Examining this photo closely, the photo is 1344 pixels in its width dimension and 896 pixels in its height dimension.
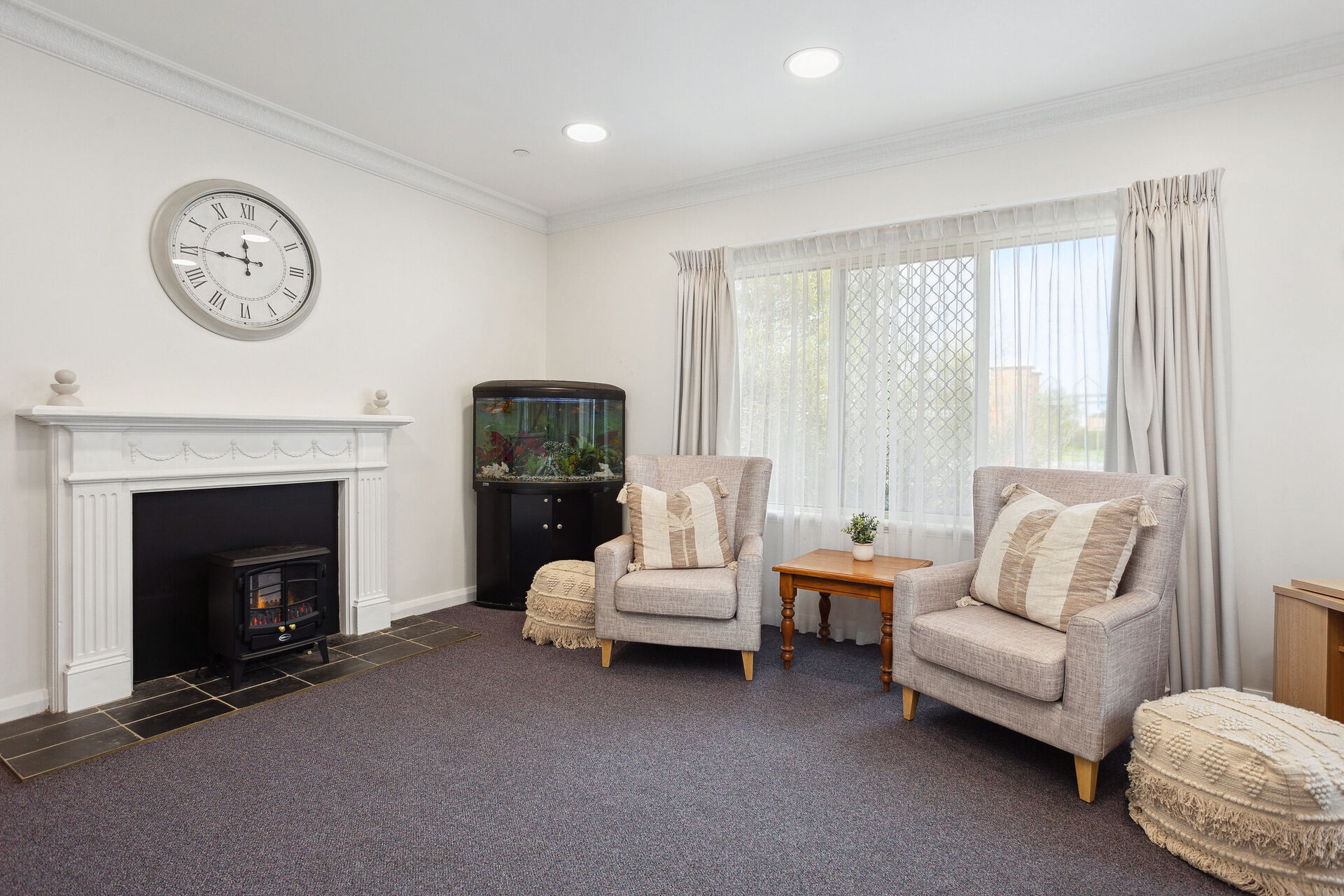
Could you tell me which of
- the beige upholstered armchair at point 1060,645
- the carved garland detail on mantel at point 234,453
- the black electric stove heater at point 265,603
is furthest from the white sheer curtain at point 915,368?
the black electric stove heater at point 265,603

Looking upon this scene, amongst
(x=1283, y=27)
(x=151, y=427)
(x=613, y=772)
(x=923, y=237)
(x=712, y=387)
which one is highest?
(x=1283, y=27)

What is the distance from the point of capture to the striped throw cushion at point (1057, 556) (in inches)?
91.4

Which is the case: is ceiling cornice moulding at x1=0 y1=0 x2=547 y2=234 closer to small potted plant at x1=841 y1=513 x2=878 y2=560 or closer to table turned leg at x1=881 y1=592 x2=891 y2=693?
Answer: small potted plant at x1=841 y1=513 x2=878 y2=560

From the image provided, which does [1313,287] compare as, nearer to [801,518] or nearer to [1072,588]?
[1072,588]

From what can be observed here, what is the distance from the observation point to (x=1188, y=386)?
2.84m

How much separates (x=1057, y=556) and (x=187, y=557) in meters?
3.60

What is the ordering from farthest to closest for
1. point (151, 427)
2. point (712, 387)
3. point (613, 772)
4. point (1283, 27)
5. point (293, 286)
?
1. point (712, 387)
2. point (293, 286)
3. point (151, 427)
4. point (1283, 27)
5. point (613, 772)

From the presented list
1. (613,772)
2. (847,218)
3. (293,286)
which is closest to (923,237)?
(847,218)

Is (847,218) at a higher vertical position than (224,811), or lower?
higher

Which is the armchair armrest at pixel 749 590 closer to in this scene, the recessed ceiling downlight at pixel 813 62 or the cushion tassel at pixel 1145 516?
the cushion tassel at pixel 1145 516

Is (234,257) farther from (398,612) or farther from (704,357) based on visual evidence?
(704,357)

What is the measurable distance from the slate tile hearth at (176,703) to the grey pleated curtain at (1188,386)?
11.0ft

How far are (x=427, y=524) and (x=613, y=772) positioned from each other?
2.40 metres

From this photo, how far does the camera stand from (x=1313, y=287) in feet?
8.78
